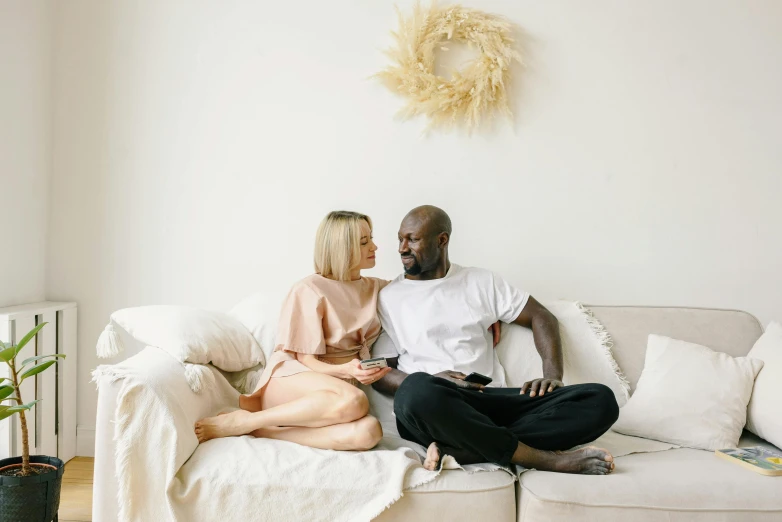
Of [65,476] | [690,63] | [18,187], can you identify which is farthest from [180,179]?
[690,63]

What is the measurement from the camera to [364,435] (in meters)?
1.86

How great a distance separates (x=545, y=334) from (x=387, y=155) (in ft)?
3.28

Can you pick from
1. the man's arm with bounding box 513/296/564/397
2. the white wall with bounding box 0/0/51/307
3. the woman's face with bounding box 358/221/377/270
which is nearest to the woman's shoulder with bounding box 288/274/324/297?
the woman's face with bounding box 358/221/377/270

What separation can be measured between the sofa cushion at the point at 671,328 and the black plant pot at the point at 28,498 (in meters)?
1.92

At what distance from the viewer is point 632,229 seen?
2.71 m

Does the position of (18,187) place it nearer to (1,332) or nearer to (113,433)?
(1,332)

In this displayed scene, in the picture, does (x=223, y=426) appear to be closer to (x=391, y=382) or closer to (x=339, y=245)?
(x=391, y=382)

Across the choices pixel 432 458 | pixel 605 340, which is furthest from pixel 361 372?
pixel 605 340

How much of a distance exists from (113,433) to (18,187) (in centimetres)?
141

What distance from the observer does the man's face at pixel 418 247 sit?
2.35 metres

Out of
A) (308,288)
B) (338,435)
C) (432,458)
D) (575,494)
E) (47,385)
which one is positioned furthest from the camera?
(47,385)

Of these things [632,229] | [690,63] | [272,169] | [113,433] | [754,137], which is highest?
[690,63]

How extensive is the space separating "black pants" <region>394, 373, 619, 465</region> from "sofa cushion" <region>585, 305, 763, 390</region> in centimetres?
45

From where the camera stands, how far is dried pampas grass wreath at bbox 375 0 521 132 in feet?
8.70
